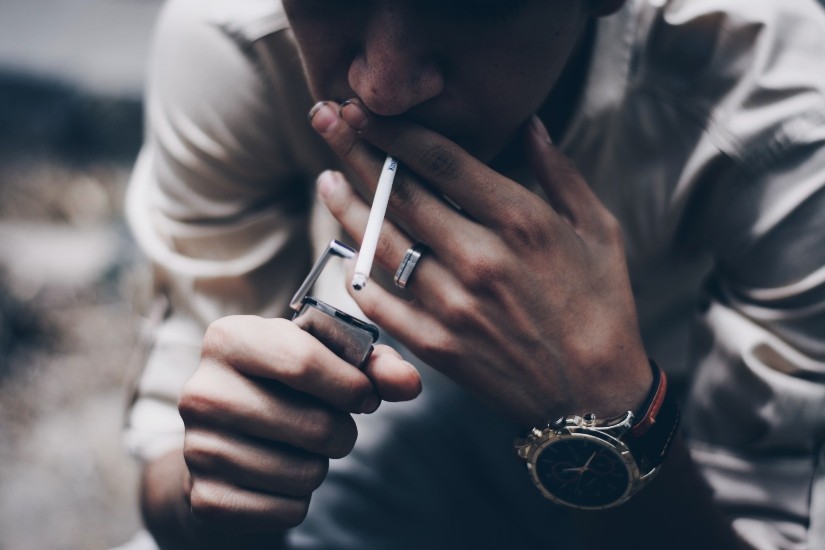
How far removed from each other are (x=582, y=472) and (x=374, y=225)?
425mm

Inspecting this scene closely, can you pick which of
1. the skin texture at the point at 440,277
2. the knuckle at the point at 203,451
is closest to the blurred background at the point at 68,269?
the skin texture at the point at 440,277

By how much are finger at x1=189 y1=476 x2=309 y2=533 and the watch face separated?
0.32 metres

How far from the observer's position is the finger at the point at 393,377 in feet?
2.57

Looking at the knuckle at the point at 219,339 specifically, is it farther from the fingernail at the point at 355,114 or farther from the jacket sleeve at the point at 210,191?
the jacket sleeve at the point at 210,191

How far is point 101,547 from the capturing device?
1.64 metres

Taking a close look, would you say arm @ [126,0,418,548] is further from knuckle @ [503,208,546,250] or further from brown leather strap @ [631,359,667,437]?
brown leather strap @ [631,359,667,437]

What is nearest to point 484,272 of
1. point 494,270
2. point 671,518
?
point 494,270

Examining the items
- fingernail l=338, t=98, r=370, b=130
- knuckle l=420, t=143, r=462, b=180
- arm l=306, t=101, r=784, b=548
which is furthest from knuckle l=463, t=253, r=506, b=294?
fingernail l=338, t=98, r=370, b=130

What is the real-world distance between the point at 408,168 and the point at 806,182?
53cm

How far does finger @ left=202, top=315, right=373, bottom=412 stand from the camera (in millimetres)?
778

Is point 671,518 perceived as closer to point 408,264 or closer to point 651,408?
point 651,408

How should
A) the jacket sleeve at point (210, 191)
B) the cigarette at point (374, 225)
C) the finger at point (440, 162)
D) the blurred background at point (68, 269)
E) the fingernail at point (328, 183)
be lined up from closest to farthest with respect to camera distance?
1. the cigarette at point (374, 225)
2. the finger at point (440, 162)
3. the fingernail at point (328, 183)
4. the jacket sleeve at point (210, 191)
5. the blurred background at point (68, 269)

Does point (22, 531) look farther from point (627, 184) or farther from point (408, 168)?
point (627, 184)

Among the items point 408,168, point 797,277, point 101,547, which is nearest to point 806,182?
point 797,277
